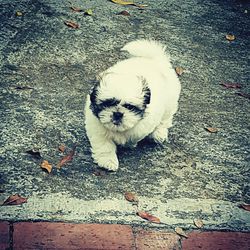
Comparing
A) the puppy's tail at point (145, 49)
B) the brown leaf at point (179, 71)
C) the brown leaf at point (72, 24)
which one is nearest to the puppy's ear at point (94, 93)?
the puppy's tail at point (145, 49)

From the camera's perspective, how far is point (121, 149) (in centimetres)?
410

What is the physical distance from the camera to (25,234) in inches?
119

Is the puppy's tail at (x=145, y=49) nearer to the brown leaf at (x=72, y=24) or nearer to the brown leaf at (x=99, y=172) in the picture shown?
the brown leaf at (x=99, y=172)

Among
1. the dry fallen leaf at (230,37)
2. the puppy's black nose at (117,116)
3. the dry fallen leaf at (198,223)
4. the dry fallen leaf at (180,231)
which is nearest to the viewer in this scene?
the dry fallen leaf at (180,231)

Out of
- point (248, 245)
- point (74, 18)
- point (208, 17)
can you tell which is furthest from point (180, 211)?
point (208, 17)

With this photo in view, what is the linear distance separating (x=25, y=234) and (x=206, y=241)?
3.95ft

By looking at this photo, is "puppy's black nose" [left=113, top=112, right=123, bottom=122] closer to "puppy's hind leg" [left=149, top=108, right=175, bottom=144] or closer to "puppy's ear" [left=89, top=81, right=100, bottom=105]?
"puppy's ear" [left=89, top=81, right=100, bottom=105]

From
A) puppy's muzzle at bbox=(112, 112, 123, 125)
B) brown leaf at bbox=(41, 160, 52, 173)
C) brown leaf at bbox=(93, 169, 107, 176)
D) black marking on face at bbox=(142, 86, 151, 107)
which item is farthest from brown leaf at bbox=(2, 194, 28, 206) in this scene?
black marking on face at bbox=(142, 86, 151, 107)

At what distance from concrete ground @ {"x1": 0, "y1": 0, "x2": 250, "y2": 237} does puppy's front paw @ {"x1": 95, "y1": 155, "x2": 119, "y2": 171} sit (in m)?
0.06

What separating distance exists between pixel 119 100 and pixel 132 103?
4.1 inches

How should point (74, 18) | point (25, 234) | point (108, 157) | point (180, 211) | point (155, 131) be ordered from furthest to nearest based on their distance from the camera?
point (74, 18)
point (155, 131)
point (108, 157)
point (180, 211)
point (25, 234)

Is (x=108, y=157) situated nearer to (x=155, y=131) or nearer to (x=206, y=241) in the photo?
(x=155, y=131)

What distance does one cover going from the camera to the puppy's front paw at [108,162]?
3.74m

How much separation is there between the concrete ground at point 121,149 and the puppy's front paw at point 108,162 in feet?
0.20
